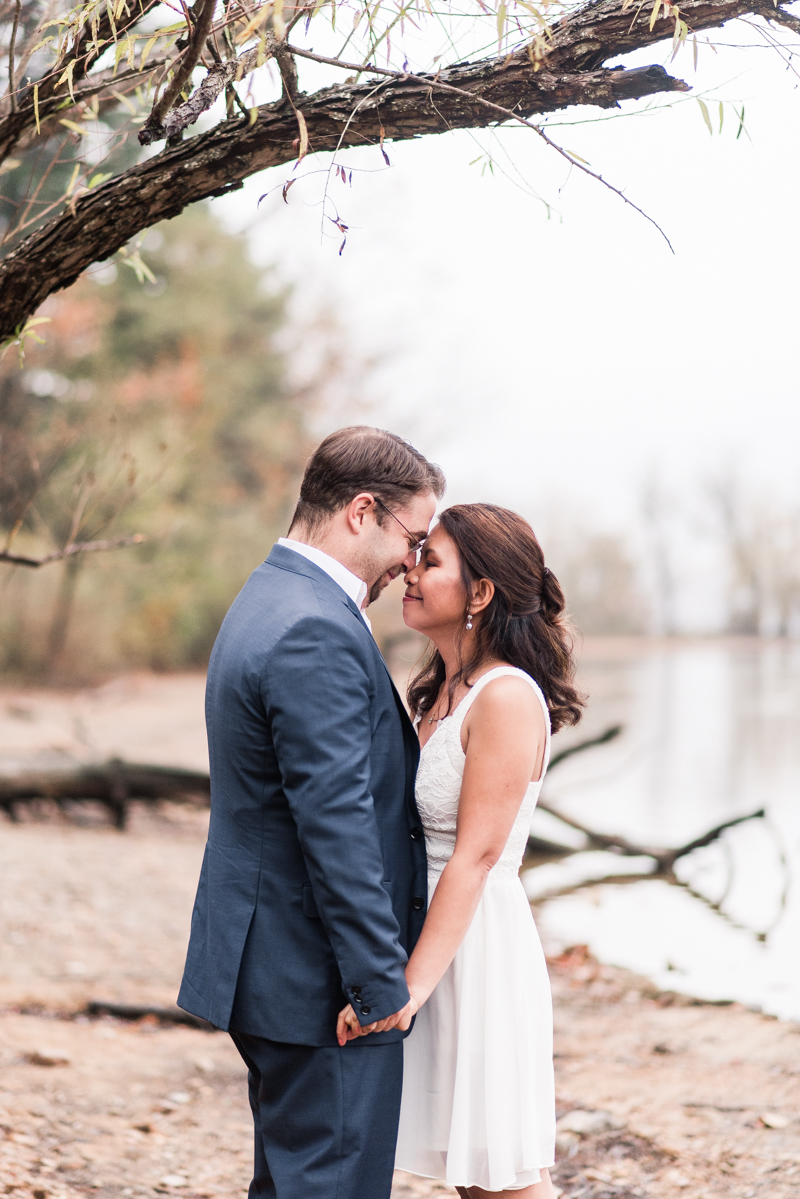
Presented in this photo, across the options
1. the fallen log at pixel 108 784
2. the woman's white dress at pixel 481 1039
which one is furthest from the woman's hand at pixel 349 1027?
the fallen log at pixel 108 784

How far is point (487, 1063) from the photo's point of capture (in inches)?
90.1

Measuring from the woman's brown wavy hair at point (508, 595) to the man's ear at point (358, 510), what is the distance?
0.32 meters

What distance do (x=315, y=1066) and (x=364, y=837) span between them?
522 mm

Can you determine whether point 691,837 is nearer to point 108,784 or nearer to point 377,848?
point 108,784

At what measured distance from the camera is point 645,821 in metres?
11.6

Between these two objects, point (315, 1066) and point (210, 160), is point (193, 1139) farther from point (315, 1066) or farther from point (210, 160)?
point (210, 160)

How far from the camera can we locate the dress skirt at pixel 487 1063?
228cm

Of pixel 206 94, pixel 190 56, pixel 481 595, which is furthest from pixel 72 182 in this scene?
pixel 481 595

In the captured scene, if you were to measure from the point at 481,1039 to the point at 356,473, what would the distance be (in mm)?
1296

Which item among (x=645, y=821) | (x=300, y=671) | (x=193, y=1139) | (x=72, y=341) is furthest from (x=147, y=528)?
(x=300, y=671)

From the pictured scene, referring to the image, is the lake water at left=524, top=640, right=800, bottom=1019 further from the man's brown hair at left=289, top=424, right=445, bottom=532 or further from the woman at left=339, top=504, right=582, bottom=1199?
the man's brown hair at left=289, top=424, right=445, bottom=532

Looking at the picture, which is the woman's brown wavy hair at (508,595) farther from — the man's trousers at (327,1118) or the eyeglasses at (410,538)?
the man's trousers at (327,1118)

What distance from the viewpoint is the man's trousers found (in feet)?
6.77

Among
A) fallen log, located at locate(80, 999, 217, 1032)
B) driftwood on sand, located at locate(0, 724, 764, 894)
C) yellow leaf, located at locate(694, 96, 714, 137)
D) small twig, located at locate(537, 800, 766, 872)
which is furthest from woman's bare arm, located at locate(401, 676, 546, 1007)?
driftwood on sand, located at locate(0, 724, 764, 894)
